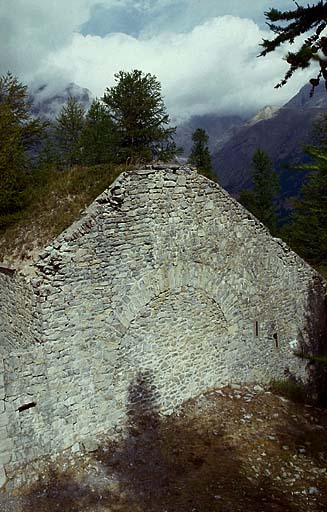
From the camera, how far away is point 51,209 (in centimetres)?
1263

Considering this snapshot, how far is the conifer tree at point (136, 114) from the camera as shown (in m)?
22.0

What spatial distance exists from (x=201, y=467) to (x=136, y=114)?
18.5 metres

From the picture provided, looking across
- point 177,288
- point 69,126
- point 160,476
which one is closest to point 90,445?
point 160,476

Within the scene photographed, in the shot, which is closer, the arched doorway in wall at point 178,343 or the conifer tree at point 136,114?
the arched doorway in wall at point 178,343

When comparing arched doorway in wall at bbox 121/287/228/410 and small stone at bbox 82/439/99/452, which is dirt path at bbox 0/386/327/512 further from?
arched doorway in wall at bbox 121/287/228/410

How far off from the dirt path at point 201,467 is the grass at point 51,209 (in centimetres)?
544

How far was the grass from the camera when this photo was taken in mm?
11523

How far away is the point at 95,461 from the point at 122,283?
411 cm

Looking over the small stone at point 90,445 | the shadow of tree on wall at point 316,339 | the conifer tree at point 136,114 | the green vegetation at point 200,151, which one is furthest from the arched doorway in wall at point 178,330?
the green vegetation at point 200,151

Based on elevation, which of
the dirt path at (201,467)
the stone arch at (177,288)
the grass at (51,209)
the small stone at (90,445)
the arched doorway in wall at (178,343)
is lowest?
the dirt path at (201,467)

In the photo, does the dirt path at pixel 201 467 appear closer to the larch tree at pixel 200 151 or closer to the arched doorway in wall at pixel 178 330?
the arched doorway in wall at pixel 178 330

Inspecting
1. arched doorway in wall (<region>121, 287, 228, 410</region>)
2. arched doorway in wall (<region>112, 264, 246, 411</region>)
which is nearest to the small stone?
arched doorway in wall (<region>112, 264, 246, 411</region>)

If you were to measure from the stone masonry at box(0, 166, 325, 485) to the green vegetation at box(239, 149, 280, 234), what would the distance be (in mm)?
29883

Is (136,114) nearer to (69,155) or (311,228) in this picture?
(69,155)
